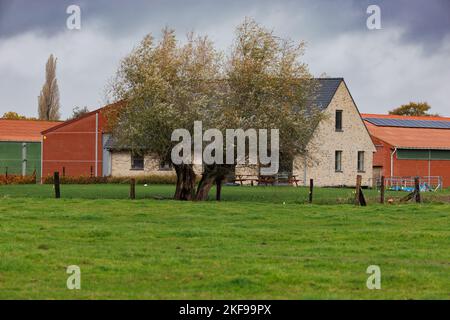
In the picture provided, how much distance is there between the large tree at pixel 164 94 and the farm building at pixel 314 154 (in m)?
18.9

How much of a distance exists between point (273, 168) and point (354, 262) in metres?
20.9

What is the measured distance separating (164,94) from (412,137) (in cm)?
3828

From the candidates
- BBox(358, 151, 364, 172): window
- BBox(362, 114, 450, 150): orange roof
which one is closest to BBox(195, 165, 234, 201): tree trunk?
BBox(358, 151, 364, 172): window

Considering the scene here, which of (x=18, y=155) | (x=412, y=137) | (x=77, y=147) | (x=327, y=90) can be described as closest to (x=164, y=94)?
(x=327, y=90)

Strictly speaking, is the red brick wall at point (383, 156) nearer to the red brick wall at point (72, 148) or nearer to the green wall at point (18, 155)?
the red brick wall at point (72, 148)

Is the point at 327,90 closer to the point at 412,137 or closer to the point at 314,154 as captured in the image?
the point at 314,154

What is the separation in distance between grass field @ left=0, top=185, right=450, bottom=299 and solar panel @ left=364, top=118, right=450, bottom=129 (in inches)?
1816

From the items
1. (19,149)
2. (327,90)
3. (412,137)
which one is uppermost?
(327,90)

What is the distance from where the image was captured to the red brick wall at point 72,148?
65938 mm

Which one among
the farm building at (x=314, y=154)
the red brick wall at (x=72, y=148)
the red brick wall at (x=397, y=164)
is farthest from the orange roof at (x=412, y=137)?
the red brick wall at (x=72, y=148)

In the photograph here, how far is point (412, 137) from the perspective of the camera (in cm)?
6862

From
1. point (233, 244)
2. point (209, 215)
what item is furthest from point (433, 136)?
point (233, 244)

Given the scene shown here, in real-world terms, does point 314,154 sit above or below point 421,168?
above
